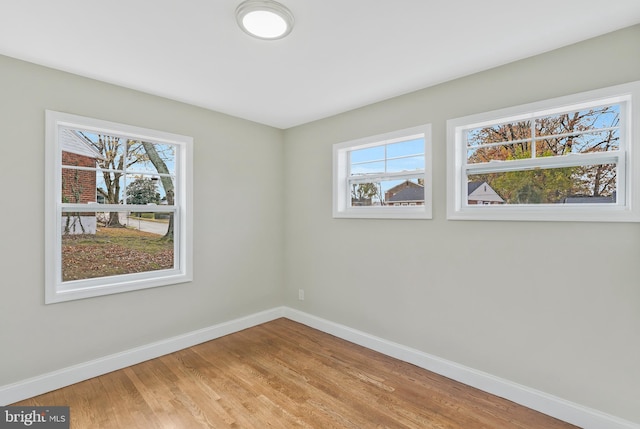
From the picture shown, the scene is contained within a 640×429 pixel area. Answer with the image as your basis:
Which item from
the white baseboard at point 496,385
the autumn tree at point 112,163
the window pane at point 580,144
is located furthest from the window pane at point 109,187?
the window pane at point 580,144

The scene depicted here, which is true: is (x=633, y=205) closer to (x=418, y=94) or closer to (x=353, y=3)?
(x=418, y=94)

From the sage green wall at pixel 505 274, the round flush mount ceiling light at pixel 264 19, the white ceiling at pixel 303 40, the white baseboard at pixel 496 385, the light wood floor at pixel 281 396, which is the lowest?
the light wood floor at pixel 281 396

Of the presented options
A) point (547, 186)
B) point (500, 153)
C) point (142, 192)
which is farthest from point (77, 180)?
point (547, 186)

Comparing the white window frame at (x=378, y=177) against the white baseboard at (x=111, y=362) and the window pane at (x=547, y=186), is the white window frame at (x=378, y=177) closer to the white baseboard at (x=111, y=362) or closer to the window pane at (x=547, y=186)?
the window pane at (x=547, y=186)

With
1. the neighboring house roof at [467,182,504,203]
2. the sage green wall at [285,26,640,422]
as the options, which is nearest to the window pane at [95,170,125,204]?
the sage green wall at [285,26,640,422]

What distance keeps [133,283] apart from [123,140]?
1349 millimetres

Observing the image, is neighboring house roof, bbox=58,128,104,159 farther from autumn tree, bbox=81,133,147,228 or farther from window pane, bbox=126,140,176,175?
window pane, bbox=126,140,176,175

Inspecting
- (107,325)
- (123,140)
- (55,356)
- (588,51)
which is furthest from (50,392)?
(588,51)

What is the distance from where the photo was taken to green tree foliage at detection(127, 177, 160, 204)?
115 inches

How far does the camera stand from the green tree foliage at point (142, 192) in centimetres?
291

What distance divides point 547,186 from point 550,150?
0.27 m

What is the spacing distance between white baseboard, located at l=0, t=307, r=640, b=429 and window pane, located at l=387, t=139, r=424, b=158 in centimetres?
189

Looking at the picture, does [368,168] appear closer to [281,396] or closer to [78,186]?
[281,396]

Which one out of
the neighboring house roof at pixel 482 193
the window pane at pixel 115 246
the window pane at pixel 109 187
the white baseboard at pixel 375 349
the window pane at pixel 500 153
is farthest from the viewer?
the window pane at pixel 109 187
